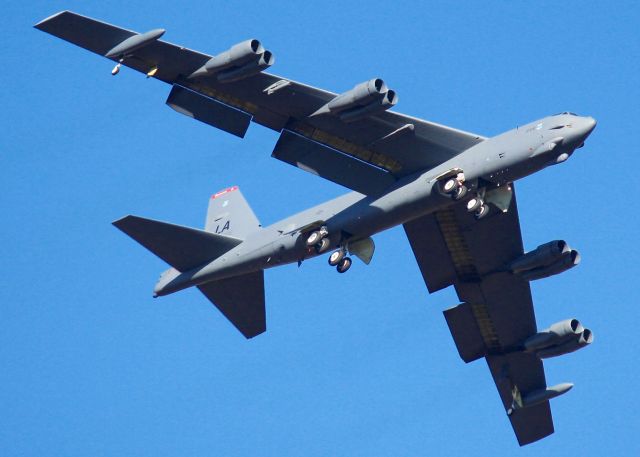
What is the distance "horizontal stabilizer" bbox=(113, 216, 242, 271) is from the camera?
49.4 meters

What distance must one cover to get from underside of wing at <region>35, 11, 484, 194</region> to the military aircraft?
0.05 metres

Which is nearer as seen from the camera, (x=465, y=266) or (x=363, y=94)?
(x=363, y=94)

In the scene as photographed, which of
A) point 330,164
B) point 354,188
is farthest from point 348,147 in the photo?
point 354,188

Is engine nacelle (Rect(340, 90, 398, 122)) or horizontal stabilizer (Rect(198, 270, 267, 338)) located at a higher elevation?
engine nacelle (Rect(340, 90, 398, 122))

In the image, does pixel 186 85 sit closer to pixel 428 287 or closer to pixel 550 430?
pixel 428 287

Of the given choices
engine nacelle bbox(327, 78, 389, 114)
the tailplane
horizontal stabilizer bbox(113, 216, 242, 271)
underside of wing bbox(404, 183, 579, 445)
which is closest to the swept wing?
underside of wing bbox(404, 183, 579, 445)

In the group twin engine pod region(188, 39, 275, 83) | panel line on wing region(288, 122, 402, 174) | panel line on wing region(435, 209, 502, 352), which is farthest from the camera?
panel line on wing region(435, 209, 502, 352)

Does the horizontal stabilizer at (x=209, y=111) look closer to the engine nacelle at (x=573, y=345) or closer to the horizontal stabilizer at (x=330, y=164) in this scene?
the horizontal stabilizer at (x=330, y=164)

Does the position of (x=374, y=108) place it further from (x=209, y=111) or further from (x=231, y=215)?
(x=231, y=215)

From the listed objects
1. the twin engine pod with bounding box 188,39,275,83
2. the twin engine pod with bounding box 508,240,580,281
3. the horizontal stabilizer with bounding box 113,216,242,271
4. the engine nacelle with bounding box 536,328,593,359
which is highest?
the twin engine pod with bounding box 188,39,275,83

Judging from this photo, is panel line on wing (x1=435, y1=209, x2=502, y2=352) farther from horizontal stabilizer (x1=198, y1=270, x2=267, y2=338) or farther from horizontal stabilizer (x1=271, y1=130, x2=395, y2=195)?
horizontal stabilizer (x1=198, y1=270, x2=267, y2=338)

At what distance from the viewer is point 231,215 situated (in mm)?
54469

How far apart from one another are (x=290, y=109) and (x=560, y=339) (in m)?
15.3

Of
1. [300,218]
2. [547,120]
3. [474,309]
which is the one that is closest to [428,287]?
[474,309]
